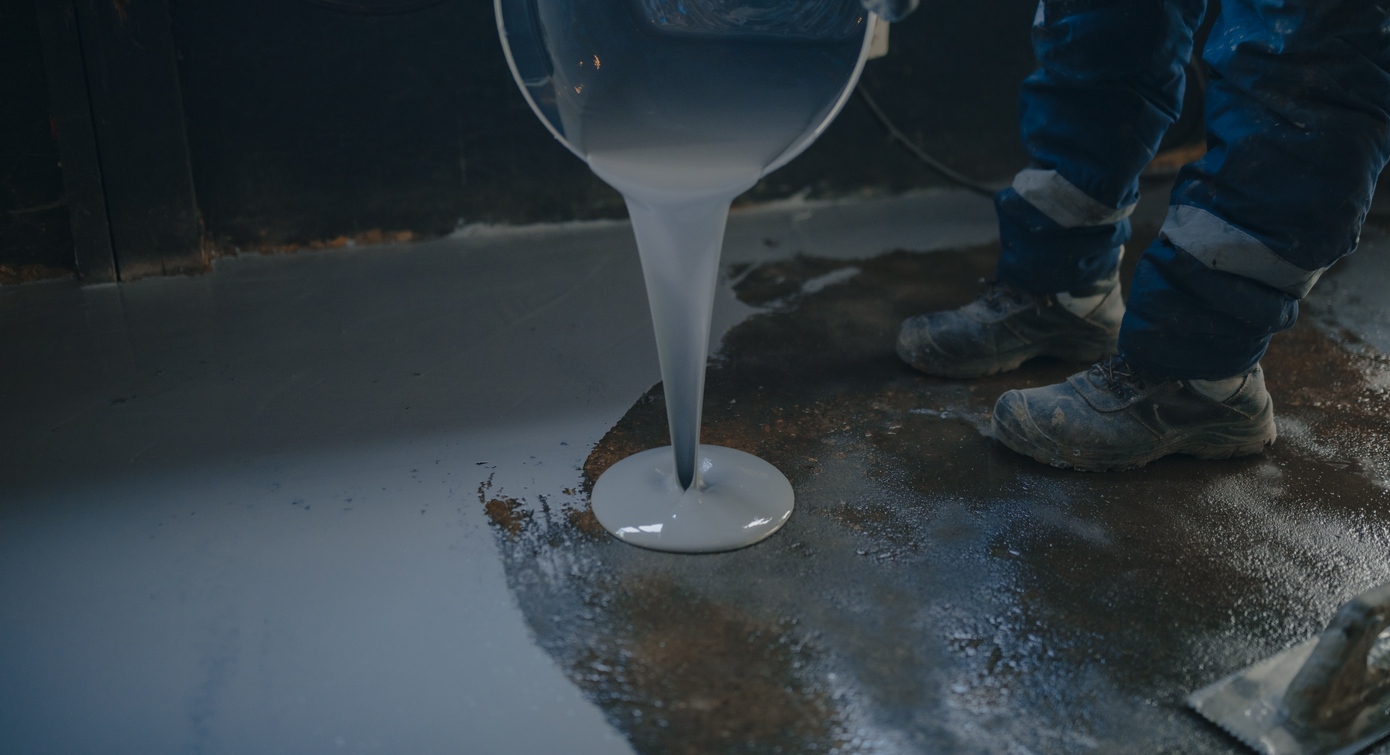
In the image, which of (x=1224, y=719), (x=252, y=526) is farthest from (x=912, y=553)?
(x=252, y=526)

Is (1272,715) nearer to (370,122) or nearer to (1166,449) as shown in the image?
(1166,449)

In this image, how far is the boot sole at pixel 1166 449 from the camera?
146 centimetres

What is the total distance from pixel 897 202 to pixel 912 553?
1.84 metres

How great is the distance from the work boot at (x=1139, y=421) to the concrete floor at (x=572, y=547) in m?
0.04

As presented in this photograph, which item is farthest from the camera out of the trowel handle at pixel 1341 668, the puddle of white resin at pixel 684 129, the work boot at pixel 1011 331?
the work boot at pixel 1011 331

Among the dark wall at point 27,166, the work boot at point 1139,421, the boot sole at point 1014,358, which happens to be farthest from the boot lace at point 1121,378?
the dark wall at point 27,166

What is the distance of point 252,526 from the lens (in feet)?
4.21

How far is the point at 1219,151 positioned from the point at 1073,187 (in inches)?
13.8

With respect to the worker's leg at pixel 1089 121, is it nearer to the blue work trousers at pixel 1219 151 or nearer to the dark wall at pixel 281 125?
the blue work trousers at pixel 1219 151

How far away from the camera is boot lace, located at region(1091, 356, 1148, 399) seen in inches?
58.2

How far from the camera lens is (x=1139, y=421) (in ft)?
4.77

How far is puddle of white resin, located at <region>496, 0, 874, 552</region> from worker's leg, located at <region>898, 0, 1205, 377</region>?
2.03ft

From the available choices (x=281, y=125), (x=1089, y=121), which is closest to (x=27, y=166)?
(x=281, y=125)

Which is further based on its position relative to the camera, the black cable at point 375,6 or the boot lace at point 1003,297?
the black cable at point 375,6
